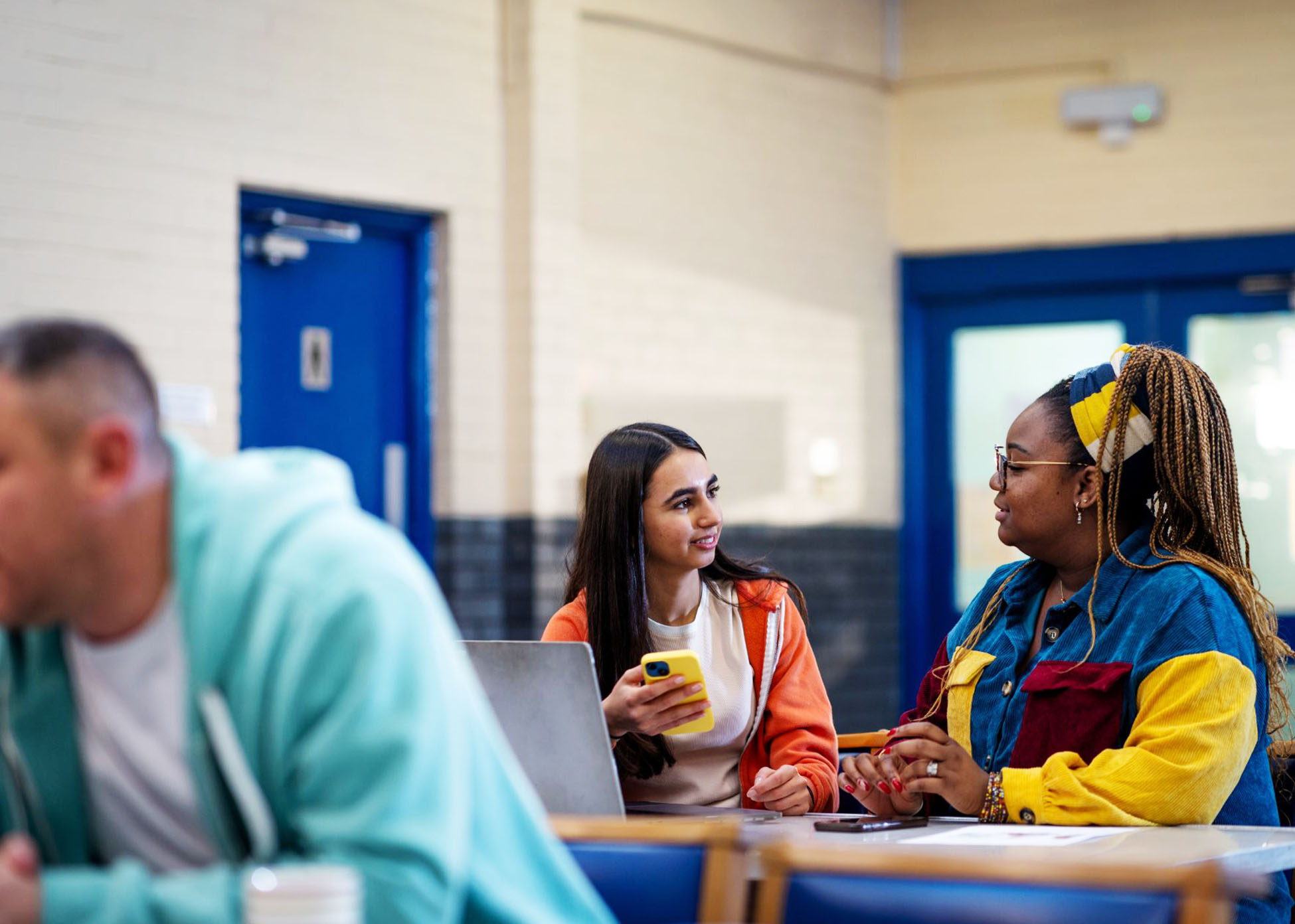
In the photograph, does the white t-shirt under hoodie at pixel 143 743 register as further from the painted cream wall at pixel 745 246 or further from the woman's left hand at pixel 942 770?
the painted cream wall at pixel 745 246

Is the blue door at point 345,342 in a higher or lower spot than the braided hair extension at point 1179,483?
higher

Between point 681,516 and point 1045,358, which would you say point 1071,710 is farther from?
point 1045,358

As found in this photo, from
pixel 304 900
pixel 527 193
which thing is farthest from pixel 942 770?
pixel 527 193

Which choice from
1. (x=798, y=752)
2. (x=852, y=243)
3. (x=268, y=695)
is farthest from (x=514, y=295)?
(x=268, y=695)

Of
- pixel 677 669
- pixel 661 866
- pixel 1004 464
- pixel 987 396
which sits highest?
pixel 987 396

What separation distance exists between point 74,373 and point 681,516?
1.92m

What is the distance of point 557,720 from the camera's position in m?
2.55

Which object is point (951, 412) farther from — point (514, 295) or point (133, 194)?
Result: point (133, 194)

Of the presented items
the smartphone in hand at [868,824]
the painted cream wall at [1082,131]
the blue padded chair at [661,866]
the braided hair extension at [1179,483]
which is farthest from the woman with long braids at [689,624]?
the painted cream wall at [1082,131]

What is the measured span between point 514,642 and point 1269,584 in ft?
18.0

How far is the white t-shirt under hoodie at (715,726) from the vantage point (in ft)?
10.5

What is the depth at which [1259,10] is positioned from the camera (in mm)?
→ 7168

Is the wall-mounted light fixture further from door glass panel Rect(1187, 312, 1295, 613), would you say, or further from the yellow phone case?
the yellow phone case

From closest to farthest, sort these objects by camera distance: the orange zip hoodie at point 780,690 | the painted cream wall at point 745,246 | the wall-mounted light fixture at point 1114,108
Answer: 1. the orange zip hoodie at point 780,690
2. the painted cream wall at point 745,246
3. the wall-mounted light fixture at point 1114,108
